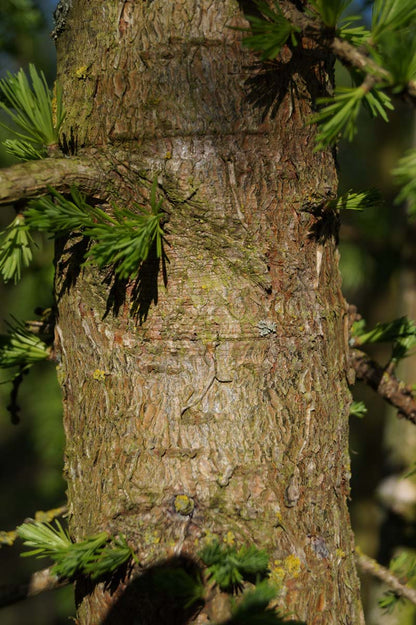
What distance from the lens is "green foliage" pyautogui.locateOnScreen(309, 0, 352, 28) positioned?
2.32 feet

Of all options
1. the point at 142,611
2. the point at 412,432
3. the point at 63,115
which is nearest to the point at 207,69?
the point at 63,115

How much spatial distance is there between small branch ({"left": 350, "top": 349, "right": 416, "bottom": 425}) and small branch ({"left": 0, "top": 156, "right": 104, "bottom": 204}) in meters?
0.64

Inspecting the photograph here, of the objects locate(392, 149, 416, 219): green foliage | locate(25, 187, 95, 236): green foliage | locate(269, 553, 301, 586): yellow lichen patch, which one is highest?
locate(392, 149, 416, 219): green foliage

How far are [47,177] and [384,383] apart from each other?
82cm

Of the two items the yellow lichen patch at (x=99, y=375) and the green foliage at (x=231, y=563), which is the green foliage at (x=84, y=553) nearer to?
the green foliage at (x=231, y=563)

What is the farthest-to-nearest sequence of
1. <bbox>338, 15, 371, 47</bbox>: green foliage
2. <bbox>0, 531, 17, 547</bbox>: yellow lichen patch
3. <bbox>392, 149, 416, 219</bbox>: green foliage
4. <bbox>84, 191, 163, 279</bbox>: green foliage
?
<bbox>0, 531, 17, 547</bbox>: yellow lichen patch → <bbox>338, 15, 371, 47</bbox>: green foliage → <bbox>84, 191, 163, 279</bbox>: green foliage → <bbox>392, 149, 416, 219</bbox>: green foliage

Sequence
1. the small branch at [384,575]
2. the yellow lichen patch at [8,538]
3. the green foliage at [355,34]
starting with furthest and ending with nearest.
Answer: the small branch at [384,575] → the yellow lichen patch at [8,538] → the green foliage at [355,34]

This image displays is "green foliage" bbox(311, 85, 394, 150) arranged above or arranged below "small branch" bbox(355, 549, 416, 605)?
above

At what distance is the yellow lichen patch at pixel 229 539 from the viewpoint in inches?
31.4

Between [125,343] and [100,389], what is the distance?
93 millimetres

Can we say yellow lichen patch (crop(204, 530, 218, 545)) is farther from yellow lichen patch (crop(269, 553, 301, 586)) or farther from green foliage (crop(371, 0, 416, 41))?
green foliage (crop(371, 0, 416, 41))

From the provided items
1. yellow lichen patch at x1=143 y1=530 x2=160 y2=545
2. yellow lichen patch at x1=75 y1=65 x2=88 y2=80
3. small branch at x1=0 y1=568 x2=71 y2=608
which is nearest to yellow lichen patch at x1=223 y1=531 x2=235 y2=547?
yellow lichen patch at x1=143 y1=530 x2=160 y2=545

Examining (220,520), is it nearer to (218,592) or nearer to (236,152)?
(218,592)

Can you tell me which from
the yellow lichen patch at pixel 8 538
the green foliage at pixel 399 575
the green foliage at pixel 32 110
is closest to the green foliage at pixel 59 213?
the green foliage at pixel 32 110
